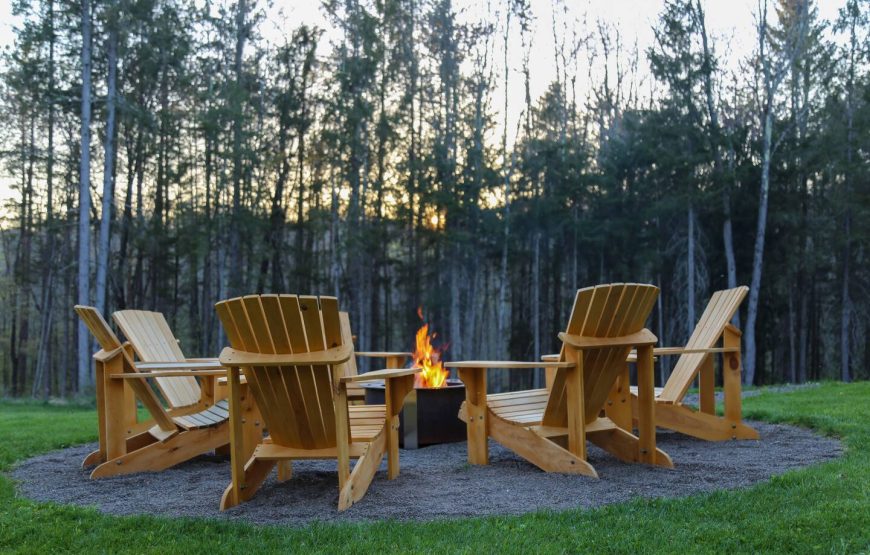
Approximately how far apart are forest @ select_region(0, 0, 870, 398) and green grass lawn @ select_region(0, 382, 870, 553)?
13077 mm

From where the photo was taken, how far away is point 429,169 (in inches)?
725

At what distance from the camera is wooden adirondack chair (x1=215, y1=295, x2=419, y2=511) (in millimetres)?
3020

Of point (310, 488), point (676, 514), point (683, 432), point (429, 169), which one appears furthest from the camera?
point (429, 169)

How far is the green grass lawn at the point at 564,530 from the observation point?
2.46 metres

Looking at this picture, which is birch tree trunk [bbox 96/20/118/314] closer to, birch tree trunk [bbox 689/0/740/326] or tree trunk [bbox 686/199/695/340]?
tree trunk [bbox 686/199/695/340]

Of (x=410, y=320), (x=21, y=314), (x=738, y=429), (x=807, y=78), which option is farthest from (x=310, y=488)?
(x=21, y=314)

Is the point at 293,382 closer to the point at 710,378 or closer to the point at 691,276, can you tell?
the point at 710,378

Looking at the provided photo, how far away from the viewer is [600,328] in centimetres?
379

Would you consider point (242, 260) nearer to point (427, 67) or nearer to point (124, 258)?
point (124, 258)

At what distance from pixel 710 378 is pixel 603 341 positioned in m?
1.86

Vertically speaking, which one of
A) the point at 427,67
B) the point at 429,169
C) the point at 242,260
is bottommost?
the point at 242,260

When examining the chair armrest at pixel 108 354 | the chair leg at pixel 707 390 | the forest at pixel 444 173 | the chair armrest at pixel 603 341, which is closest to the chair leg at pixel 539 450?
the chair armrest at pixel 603 341

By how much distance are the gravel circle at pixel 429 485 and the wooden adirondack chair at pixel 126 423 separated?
112 mm

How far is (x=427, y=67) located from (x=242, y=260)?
22.9 ft
